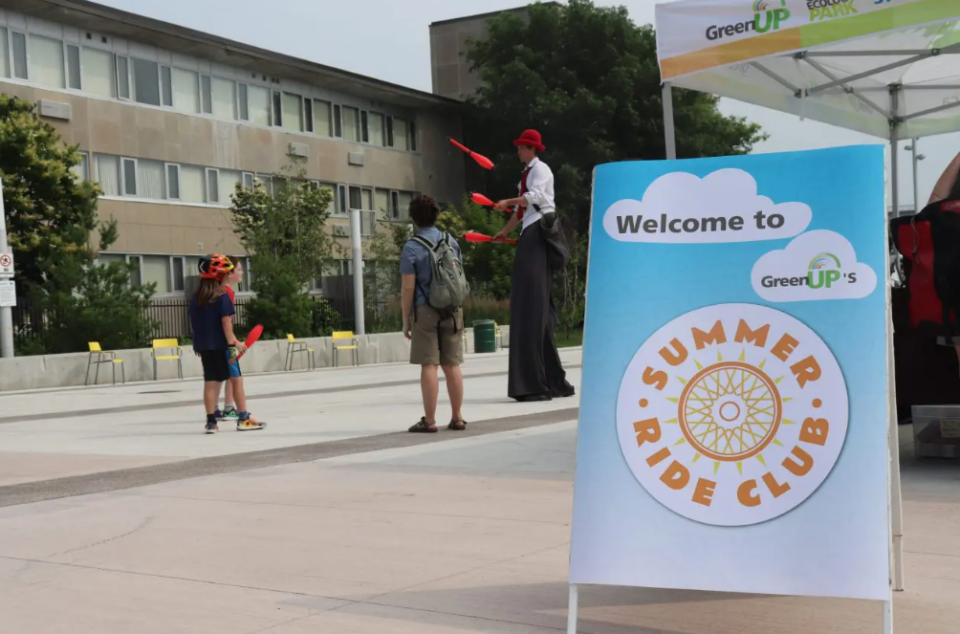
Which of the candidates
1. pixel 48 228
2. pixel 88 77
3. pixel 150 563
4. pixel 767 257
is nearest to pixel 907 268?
pixel 767 257

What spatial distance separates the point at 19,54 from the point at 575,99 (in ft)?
81.6

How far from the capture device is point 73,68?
116ft

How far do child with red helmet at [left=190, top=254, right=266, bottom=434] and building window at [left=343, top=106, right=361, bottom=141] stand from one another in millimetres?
37456

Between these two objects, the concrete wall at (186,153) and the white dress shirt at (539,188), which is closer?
the white dress shirt at (539,188)

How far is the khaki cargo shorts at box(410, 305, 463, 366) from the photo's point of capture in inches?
374

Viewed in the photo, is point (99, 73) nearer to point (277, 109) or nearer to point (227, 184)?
point (227, 184)

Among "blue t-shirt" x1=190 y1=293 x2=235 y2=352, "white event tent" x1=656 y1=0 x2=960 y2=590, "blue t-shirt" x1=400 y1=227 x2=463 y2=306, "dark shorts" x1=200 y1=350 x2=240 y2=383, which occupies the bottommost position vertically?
"dark shorts" x1=200 y1=350 x2=240 y2=383

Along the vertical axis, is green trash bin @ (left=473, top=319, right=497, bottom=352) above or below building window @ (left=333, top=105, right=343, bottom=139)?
below

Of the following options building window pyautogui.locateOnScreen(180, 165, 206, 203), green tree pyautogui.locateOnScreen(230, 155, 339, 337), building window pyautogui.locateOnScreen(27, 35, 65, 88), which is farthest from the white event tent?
building window pyautogui.locateOnScreen(180, 165, 206, 203)

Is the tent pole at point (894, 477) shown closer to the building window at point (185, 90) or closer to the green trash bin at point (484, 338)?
the green trash bin at point (484, 338)

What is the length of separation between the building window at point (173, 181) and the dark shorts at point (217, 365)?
29543 mm

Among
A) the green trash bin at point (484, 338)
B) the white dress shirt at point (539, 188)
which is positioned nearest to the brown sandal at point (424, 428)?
the white dress shirt at point (539, 188)

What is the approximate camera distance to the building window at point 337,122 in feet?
Result: 154

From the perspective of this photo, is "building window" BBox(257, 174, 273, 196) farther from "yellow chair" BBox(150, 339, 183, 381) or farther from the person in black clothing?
the person in black clothing
